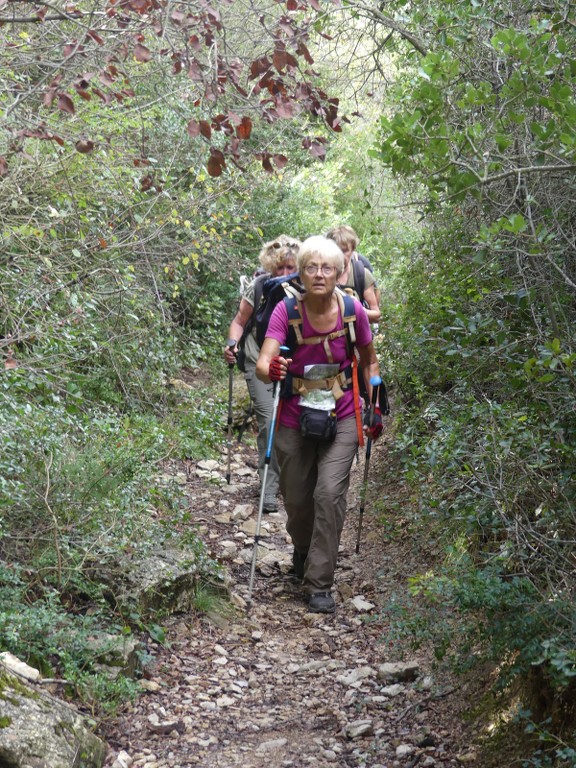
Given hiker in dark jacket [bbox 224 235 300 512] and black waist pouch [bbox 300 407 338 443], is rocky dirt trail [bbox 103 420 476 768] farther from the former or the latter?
hiker in dark jacket [bbox 224 235 300 512]

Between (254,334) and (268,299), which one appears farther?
(254,334)

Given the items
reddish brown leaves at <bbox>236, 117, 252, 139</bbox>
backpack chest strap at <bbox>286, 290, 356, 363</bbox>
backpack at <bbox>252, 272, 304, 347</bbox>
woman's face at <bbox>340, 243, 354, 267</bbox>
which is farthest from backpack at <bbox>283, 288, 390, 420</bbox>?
reddish brown leaves at <bbox>236, 117, 252, 139</bbox>

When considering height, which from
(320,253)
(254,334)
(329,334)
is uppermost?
(320,253)

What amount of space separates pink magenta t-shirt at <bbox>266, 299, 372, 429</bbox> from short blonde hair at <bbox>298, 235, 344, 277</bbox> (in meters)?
0.32

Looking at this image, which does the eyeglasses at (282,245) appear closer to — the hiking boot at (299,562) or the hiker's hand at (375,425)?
the hiker's hand at (375,425)

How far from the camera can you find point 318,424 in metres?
5.99

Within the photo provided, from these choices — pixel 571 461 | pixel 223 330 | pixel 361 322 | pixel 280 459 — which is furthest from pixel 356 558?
pixel 223 330

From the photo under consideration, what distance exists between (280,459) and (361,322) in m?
1.15

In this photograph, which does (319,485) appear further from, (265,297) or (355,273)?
(355,273)

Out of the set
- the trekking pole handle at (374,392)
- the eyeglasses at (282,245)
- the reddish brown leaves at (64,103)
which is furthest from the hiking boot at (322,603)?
the reddish brown leaves at (64,103)

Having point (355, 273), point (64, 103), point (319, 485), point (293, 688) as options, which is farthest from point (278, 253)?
point (64, 103)

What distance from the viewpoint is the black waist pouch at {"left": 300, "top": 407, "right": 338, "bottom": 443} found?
19.7 ft

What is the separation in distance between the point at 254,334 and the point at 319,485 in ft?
8.66

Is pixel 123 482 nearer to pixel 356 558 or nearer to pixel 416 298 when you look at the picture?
pixel 356 558
